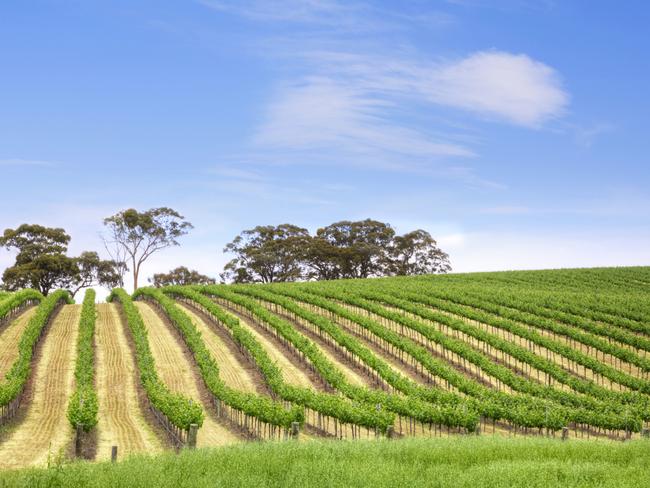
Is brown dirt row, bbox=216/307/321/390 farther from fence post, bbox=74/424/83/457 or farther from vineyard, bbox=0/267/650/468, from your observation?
fence post, bbox=74/424/83/457

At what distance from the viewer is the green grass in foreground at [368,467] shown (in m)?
13.5

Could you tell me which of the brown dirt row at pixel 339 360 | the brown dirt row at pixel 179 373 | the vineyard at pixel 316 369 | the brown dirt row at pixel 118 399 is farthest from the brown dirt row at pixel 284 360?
the brown dirt row at pixel 118 399

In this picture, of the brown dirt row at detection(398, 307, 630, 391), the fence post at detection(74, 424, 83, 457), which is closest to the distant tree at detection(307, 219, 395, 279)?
the brown dirt row at detection(398, 307, 630, 391)

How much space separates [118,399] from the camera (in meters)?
34.5

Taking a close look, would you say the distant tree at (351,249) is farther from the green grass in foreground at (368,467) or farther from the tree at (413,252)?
the green grass in foreground at (368,467)

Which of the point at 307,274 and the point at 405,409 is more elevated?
the point at 307,274

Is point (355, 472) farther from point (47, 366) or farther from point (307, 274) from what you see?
point (307, 274)

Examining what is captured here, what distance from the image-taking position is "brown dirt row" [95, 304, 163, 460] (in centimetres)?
2741

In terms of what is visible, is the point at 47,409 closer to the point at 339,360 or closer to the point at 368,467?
the point at 339,360

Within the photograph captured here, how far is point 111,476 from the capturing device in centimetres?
1372

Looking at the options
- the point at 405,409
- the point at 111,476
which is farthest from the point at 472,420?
the point at 111,476

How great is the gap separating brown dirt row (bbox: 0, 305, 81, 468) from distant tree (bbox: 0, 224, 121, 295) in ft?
149

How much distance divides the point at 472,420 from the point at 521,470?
15432 millimetres

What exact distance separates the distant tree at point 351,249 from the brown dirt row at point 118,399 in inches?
2331
